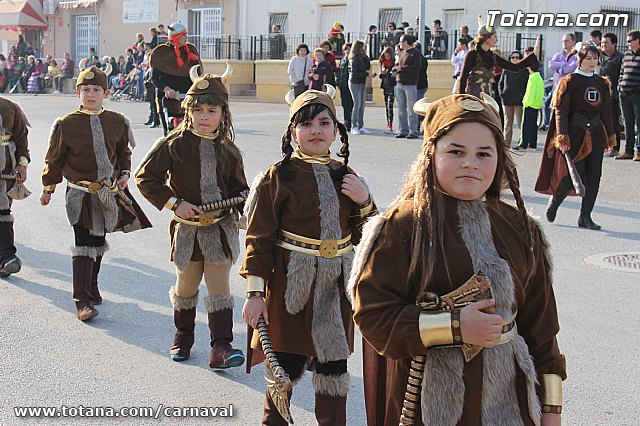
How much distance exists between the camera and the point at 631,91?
1503 cm

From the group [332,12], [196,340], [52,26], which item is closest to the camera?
[196,340]

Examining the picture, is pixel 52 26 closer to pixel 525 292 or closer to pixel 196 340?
pixel 196 340

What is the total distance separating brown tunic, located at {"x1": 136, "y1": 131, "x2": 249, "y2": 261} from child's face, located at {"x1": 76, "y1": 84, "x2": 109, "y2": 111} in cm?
155

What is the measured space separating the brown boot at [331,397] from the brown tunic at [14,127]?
4803 millimetres

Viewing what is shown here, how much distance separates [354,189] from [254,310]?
0.79 m

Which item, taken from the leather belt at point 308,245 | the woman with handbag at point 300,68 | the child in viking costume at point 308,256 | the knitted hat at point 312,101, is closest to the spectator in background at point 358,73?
the woman with handbag at point 300,68

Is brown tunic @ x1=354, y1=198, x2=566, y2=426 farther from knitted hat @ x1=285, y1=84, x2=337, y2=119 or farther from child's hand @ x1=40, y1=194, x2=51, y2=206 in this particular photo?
child's hand @ x1=40, y1=194, x2=51, y2=206

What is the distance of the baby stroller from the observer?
32.7 meters

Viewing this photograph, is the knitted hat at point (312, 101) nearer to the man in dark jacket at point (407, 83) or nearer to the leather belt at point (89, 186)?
the leather belt at point (89, 186)

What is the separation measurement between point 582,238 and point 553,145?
1.17 meters

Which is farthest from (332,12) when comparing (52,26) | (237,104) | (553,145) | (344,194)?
(344,194)

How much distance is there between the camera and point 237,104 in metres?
29.7
